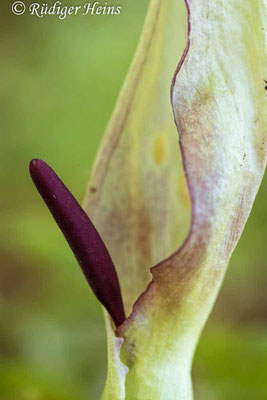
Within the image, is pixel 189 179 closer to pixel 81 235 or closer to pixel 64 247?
pixel 81 235

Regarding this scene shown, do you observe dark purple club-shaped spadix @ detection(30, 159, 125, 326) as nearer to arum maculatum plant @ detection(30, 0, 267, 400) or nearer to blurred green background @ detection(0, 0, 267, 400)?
arum maculatum plant @ detection(30, 0, 267, 400)

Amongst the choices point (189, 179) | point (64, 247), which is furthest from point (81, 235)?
point (64, 247)

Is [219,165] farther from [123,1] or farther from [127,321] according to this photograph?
[123,1]

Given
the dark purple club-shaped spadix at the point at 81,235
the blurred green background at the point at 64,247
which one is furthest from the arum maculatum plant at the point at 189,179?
the blurred green background at the point at 64,247

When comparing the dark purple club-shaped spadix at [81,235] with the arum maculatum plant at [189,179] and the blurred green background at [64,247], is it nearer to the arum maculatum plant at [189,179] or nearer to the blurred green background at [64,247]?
the arum maculatum plant at [189,179]

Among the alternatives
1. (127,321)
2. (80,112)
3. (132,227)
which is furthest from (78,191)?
(127,321)

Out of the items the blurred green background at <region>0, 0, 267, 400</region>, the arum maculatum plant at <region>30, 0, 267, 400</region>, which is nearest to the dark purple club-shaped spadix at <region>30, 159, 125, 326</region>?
the arum maculatum plant at <region>30, 0, 267, 400</region>
